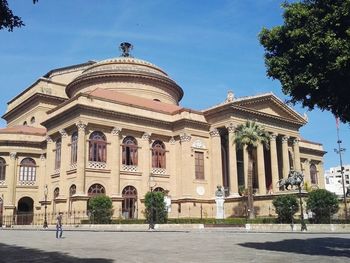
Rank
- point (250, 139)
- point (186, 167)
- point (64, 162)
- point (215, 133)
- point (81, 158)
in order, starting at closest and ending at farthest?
point (250, 139)
point (81, 158)
point (64, 162)
point (186, 167)
point (215, 133)

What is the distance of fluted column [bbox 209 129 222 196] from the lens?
50.8m

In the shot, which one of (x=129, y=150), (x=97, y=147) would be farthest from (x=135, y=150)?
(x=97, y=147)

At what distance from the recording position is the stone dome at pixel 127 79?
2261 inches

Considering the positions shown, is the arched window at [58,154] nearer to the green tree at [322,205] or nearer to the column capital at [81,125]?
the column capital at [81,125]

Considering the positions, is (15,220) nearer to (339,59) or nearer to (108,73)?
(108,73)

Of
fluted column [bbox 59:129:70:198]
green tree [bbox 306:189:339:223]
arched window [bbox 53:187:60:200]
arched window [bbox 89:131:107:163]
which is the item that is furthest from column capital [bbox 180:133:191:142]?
green tree [bbox 306:189:339:223]

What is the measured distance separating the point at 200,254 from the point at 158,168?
35.2 m

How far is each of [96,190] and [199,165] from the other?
42.6 ft

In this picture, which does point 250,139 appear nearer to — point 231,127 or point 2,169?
point 231,127

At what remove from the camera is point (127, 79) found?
57.8 metres

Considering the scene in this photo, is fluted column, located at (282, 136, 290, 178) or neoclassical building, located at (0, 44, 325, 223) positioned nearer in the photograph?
neoclassical building, located at (0, 44, 325, 223)

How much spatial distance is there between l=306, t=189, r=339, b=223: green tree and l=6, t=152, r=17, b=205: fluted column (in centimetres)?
3333

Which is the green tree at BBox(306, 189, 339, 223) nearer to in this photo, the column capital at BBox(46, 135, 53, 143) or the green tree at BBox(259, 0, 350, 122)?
the green tree at BBox(259, 0, 350, 122)

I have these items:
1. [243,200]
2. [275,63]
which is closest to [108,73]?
[243,200]
